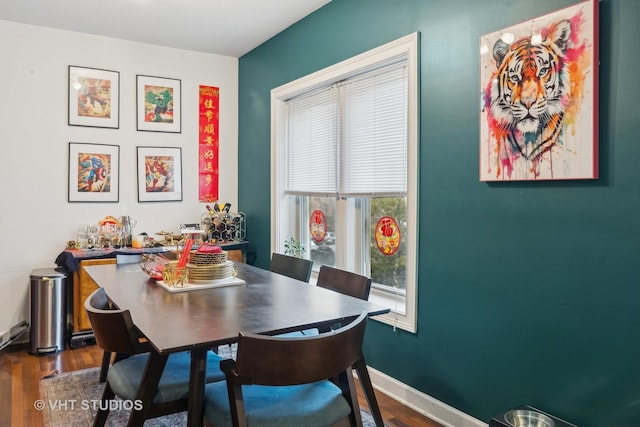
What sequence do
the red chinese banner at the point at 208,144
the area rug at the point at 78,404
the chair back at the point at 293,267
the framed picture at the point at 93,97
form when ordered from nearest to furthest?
the area rug at the point at 78,404 < the chair back at the point at 293,267 < the framed picture at the point at 93,97 < the red chinese banner at the point at 208,144

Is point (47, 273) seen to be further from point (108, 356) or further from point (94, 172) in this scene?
point (108, 356)

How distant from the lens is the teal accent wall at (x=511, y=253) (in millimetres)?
1728

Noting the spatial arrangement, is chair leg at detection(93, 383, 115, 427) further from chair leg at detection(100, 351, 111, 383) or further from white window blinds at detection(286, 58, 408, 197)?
white window blinds at detection(286, 58, 408, 197)

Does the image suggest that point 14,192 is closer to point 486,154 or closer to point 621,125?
point 486,154

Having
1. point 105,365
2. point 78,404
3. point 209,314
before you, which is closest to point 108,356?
point 105,365

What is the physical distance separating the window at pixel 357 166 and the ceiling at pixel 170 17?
539 mm

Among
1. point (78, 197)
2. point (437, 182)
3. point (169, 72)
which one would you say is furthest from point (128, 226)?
point (437, 182)

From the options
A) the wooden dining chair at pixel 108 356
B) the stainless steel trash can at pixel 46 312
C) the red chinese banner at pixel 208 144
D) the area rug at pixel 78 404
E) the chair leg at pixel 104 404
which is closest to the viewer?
the chair leg at pixel 104 404

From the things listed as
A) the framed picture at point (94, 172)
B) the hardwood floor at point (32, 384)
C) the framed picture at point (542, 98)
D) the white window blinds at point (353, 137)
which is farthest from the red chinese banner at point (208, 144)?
the framed picture at point (542, 98)

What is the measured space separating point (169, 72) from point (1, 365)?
2830 mm

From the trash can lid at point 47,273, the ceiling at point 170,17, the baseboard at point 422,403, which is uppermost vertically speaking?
the ceiling at point 170,17

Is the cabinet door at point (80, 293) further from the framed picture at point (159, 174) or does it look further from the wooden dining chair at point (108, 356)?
the framed picture at point (159, 174)

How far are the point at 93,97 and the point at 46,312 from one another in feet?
6.14

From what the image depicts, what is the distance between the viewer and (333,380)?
1846 millimetres
